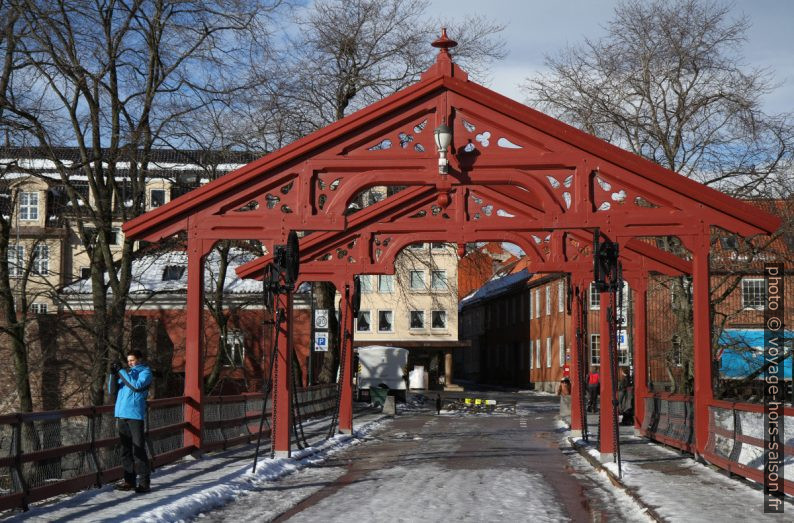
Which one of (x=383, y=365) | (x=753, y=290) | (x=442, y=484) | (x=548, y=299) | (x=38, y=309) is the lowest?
(x=442, y=484)

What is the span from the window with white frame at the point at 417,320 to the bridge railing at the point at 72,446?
57.3m

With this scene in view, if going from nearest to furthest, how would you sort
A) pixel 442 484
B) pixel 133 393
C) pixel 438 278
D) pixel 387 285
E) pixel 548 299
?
pixel 133 393
pixel 442 484
pixel 438 278
pixel 548 299
pixel 387 285

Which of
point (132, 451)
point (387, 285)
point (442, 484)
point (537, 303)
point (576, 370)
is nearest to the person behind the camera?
point (132, 451)

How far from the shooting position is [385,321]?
7700 cm

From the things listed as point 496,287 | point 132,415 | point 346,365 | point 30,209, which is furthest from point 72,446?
point 496,287

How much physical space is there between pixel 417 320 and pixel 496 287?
11672 millimetres

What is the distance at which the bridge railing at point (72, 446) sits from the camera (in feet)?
38.1

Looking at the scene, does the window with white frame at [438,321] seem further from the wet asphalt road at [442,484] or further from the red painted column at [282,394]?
the red painted column at [282,394]

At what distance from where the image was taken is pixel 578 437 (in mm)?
24766

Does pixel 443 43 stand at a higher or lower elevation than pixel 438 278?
higher

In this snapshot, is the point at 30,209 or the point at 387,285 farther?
the point at 387,285

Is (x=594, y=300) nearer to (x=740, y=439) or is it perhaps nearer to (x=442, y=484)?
(x=740, y=439)

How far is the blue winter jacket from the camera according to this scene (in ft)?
44.7

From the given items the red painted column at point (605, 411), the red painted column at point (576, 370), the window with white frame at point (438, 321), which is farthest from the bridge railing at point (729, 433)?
the window with white frame at point (438, 321)
